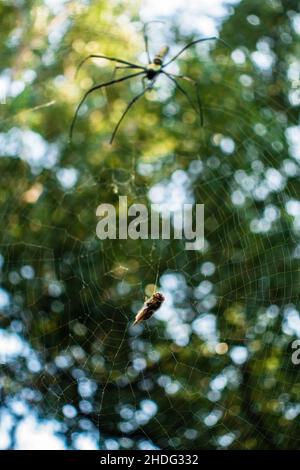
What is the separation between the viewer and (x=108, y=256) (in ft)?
20.5

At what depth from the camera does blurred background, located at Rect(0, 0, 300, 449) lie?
548 cm

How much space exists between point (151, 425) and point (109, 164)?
360 centimetres

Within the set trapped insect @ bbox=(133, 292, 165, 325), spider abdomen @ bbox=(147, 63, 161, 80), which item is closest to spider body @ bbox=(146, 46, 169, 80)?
spider abdomen @ bbox=(147, 63, 161, 80)

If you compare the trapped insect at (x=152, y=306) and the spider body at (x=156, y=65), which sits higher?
the spider body at (x=156, y=65)

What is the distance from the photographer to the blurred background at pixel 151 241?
5480 millimetres

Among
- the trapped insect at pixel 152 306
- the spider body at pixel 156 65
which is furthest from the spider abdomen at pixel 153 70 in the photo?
the trapped insect at pixel 152 306

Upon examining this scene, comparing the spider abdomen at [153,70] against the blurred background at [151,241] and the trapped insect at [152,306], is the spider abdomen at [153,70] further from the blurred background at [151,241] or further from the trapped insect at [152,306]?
the trapped insect at [152,306]

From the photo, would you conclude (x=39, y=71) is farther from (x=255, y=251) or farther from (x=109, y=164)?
(x=255, y=251)

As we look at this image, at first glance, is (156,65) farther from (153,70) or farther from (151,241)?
(151,241)

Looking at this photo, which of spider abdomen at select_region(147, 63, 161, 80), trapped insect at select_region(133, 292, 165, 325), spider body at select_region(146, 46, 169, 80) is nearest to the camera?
trapped insect at select_region(133, 292, 165, 325)

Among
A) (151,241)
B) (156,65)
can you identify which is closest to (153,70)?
(156,65)

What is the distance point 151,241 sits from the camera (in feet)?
19.5

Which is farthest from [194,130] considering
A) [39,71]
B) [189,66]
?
[39,71]

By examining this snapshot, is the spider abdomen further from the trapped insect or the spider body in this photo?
the trapped insect
